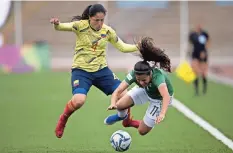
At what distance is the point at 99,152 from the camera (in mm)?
10164

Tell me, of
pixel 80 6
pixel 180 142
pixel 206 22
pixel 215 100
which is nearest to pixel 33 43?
pixel 80 6

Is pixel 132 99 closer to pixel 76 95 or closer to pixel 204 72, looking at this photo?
pixel 76 95

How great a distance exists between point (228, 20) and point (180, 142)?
82.2 feet

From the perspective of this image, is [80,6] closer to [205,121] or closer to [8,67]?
[8,67]

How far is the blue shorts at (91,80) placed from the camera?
10766mm

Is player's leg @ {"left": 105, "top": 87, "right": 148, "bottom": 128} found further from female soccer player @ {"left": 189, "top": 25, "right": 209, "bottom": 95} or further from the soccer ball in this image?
female soccer player @ {"left": 189, "top": 25, "right": 209, "bottom": 95}

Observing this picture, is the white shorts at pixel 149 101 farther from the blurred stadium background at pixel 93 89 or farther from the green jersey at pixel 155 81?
the blurred stadium background at pixel 93 89

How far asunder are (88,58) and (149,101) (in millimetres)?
1216

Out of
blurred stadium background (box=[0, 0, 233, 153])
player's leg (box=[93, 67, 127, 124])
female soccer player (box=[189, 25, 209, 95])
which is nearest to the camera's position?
player's leg (box=[93, 67, 127, 124])

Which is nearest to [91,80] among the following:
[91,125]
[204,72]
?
[91,125]

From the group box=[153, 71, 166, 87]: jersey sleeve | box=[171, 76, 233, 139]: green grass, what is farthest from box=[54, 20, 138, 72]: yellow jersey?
box=[171, 76, 233, 139]: green grass

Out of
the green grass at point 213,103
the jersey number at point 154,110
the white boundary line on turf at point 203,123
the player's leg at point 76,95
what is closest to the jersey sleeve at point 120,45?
the player's leg at point 76,95

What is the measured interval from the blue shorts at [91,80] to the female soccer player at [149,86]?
0.42 metres

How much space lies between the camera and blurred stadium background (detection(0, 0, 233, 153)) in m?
11.4
